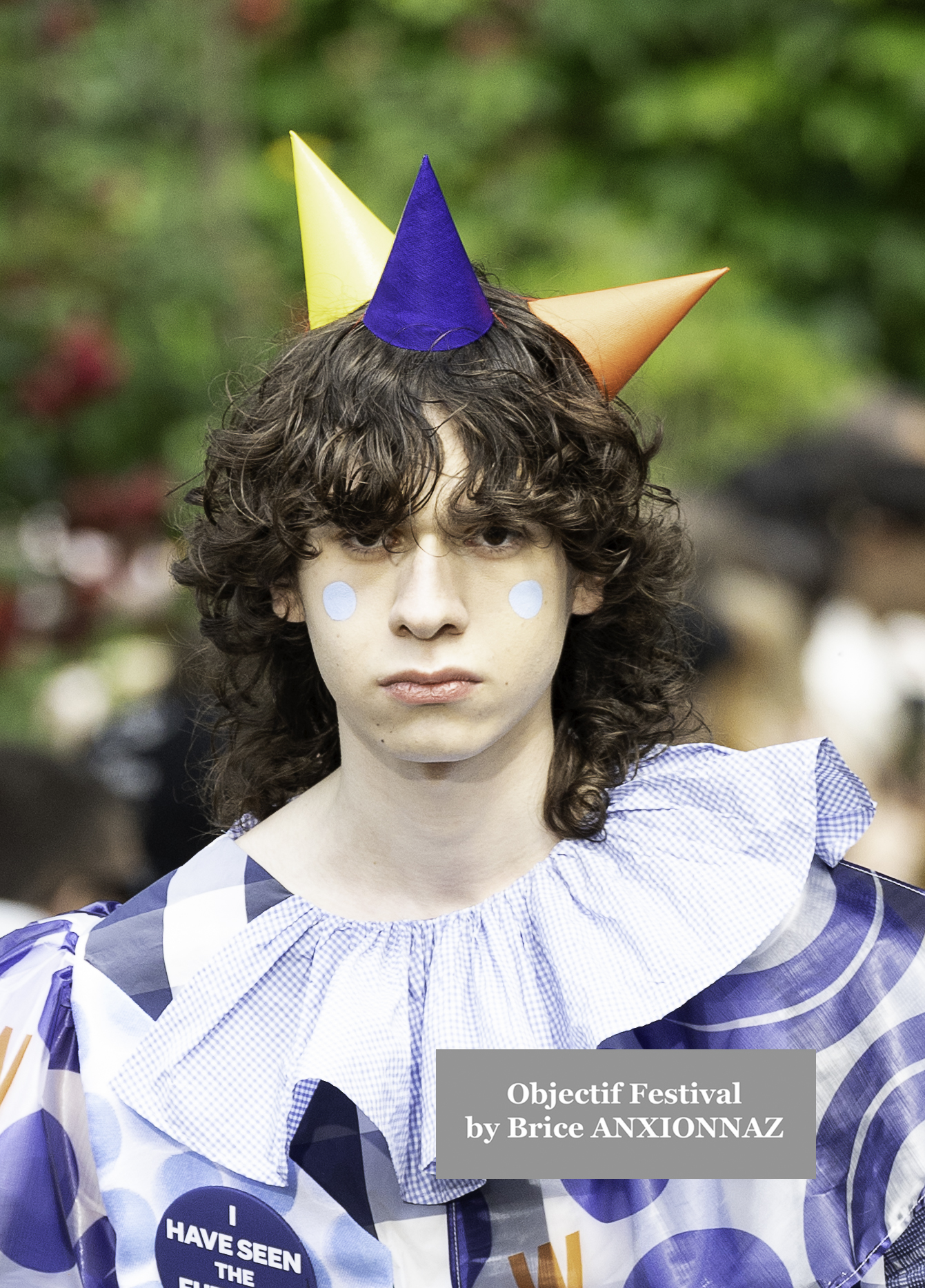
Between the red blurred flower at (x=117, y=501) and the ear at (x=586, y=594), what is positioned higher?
the red blurred flower at (x=117, y=501)

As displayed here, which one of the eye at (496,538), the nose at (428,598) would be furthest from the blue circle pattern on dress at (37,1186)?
the eye at (496,538)

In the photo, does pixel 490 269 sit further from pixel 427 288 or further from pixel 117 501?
pixel 117 501

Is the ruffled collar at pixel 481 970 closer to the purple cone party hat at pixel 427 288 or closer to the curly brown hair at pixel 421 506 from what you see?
the curly brown hair at pixel 421 506

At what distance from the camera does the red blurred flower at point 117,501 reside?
4.08 m

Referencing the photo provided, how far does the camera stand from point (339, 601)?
162 centimetres

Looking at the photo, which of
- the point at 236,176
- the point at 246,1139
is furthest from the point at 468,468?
the point at 236,176

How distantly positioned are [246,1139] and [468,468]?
0.78m

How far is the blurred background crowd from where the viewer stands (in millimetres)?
3775

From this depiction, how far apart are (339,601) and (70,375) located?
251cm

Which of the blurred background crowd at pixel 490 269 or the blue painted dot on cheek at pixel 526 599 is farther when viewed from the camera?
the blurred background crowd at pixel 490 269

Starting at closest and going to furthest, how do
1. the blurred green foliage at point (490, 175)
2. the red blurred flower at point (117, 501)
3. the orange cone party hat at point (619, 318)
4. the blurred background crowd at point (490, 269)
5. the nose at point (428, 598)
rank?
the nose at point (428, 598) → the orange cone party hat at point (619, 318) → the blurred background crowd at point (490, 269) → the red blurred flower at point (117, 501) → the blurred green foliage at point (490, 175)

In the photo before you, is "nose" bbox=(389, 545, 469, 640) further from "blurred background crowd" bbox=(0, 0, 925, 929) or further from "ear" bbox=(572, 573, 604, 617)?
"blurred background crowd" bbox=(0, 0, 925, 929)

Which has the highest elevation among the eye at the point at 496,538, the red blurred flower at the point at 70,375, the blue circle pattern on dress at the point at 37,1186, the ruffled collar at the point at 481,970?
the red blurred flower at the point at 70,375

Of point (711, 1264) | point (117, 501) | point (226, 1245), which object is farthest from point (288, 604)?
point (117, 501)
